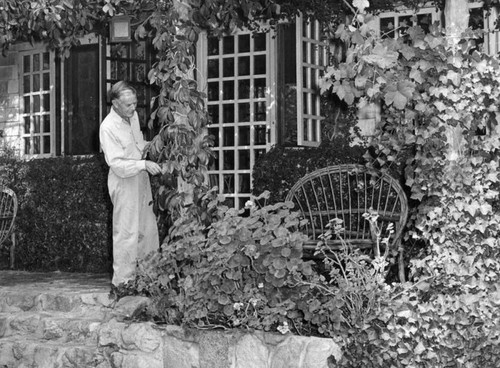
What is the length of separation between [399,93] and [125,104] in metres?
2.47

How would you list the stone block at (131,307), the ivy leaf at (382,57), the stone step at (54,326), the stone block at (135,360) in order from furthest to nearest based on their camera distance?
the stone step at (54,326) → the stone block at (131,307) → the stone block at (135,360) → the ivy leaf at (382,57)

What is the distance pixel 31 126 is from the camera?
519 inches

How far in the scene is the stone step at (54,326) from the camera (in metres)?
6.99

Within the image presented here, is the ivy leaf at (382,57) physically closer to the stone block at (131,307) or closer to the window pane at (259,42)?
the stone block at (131,307)

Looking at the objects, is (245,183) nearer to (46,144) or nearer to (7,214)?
(46,144)

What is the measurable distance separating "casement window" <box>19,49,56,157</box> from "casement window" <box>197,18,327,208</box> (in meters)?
2.37

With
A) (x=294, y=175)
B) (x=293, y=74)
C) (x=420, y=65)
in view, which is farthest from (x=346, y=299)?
(x=293, y=74)

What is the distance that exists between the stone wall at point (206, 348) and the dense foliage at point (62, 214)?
157 inches

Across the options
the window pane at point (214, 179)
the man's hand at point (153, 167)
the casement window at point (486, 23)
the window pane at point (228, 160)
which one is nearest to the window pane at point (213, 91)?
the window pane at point (228, 160)

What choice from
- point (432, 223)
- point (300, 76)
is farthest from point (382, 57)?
point (300, 76)

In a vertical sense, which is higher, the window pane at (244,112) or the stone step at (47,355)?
the window pane at (244,112)

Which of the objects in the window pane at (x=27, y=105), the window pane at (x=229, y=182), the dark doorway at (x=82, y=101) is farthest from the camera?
the window pane at (x=27, y=105)

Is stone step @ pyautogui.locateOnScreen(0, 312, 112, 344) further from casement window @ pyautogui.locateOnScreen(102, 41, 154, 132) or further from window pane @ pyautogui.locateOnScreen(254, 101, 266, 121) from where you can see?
window pane @ pyautogui.locateOnScreen(254, 101, 266, 121)

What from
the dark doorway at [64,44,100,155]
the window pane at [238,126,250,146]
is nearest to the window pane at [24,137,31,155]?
the dark doorway at [64,44,100,155]
